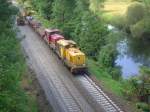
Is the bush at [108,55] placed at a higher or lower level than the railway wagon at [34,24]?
lower

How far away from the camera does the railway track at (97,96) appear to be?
30078 millimetres

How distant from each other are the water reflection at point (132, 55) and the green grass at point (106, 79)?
472 cm

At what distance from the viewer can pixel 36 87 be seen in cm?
3459

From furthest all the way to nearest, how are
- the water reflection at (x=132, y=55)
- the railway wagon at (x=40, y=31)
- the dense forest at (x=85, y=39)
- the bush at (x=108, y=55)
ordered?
the railway wagon at (x=40, y=31)
the water reflection at (x=132, y=55)
the bush at (x=108, y=55)
the dense forest at (x=85, y=39)

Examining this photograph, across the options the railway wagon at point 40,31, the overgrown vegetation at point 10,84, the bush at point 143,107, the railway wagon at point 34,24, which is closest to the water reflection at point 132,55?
the railway wagon at point 40,31

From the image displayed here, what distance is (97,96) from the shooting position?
107ft

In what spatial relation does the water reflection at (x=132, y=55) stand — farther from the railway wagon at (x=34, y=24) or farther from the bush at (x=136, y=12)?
the railway wagon at (x=34, y=24)

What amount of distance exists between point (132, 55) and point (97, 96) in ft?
95.5

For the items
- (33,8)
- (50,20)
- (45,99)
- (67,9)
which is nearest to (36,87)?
(45,99)

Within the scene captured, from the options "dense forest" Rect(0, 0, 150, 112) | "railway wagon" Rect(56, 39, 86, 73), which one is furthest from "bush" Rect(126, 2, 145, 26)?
"railway wagon" Rect(56, 39, 86, 73)

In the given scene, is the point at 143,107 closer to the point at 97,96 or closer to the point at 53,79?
the point at 97,96

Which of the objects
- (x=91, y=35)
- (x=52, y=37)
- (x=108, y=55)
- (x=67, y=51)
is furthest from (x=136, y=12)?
(x=67, y=51)

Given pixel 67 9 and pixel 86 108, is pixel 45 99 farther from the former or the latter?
pixel 67 9

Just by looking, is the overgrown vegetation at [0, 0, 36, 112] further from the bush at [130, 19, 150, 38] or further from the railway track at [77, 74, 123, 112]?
the bush at [130, 19, 150, 38]
